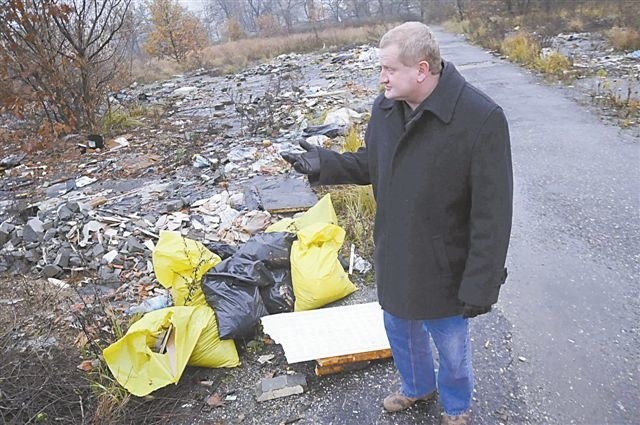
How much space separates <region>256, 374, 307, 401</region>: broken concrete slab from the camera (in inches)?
107

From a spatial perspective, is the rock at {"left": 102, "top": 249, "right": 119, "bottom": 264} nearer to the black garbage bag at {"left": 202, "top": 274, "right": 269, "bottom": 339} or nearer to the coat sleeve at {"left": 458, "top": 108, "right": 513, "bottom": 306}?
the black garbage bag at {"left": 202, "top": 274, "right": 269, "bottom": 339}

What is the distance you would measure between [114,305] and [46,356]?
87cm

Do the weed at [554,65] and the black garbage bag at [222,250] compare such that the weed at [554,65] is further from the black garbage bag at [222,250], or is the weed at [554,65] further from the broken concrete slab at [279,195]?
the black garbage bag at [222,250]

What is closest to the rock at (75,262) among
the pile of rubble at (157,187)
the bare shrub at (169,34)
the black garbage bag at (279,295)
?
the pile of rubble at (157,187)

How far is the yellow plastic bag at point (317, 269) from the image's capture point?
3307 millimetres

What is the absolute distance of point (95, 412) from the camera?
2.47m

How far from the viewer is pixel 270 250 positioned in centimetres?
353

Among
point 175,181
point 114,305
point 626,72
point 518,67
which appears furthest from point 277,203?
point 518,67

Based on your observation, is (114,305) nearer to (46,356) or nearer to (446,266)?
(46,356)

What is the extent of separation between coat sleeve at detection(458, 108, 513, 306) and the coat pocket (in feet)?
0.26

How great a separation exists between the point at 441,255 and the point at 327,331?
1333mm

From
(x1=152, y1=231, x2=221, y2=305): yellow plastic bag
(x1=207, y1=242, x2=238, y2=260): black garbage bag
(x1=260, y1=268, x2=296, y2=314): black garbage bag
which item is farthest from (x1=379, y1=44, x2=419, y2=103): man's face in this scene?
(x1=207, y1=242, x2=238, y2=260): black garbage bag

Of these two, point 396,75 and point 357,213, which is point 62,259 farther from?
point 396,75

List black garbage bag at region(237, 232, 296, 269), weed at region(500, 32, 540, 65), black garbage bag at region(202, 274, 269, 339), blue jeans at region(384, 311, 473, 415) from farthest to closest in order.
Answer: weed at region(500, 32, 540, 65) < black garbage bag at region(237, 232, 296, 269) < black garbage bag at region(202, 274, 269, 339) < blue jeans at region(384, 311, 473, 415)
